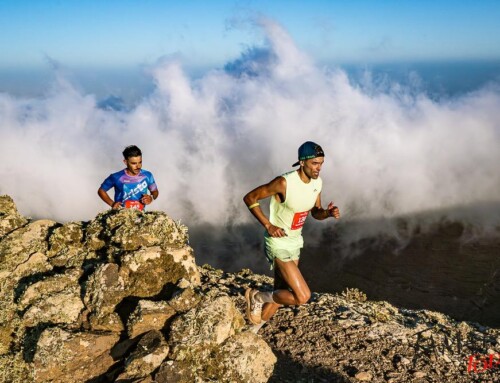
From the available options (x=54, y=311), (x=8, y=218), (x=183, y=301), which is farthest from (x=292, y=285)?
(x=8, y=218)

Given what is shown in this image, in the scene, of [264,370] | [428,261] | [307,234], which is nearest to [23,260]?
[264,370]

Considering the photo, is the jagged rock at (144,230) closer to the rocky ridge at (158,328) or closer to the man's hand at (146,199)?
the rocky ridge at (158,328)

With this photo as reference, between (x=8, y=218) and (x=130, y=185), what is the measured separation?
5.80ft

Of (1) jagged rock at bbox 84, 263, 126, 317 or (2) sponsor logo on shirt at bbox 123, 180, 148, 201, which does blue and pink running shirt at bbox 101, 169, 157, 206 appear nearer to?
(2) sponsor logo on shirt at bbox 123, 180, 148, 201

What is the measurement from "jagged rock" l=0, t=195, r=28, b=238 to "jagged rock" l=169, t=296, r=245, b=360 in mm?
3259

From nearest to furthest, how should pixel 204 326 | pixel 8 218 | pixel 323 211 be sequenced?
pixel 204 326 → pixel 323 211 → pixel 8 218

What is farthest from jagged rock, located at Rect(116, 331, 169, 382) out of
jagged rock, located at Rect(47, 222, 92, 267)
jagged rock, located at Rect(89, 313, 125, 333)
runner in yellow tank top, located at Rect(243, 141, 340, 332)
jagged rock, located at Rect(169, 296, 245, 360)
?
jagged rock, located at Rect(47, 222, 92, 267)

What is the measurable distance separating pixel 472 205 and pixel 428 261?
1887 cm

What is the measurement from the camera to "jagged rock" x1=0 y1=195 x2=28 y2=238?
5.89 m

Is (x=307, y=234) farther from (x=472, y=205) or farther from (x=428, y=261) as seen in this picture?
(x=472, y=205)

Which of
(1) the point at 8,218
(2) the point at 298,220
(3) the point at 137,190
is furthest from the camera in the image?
(3) the point at 137,190

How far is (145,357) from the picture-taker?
379 cm

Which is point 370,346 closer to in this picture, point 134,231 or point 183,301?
point 183,301

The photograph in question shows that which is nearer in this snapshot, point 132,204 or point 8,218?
point 8,218
